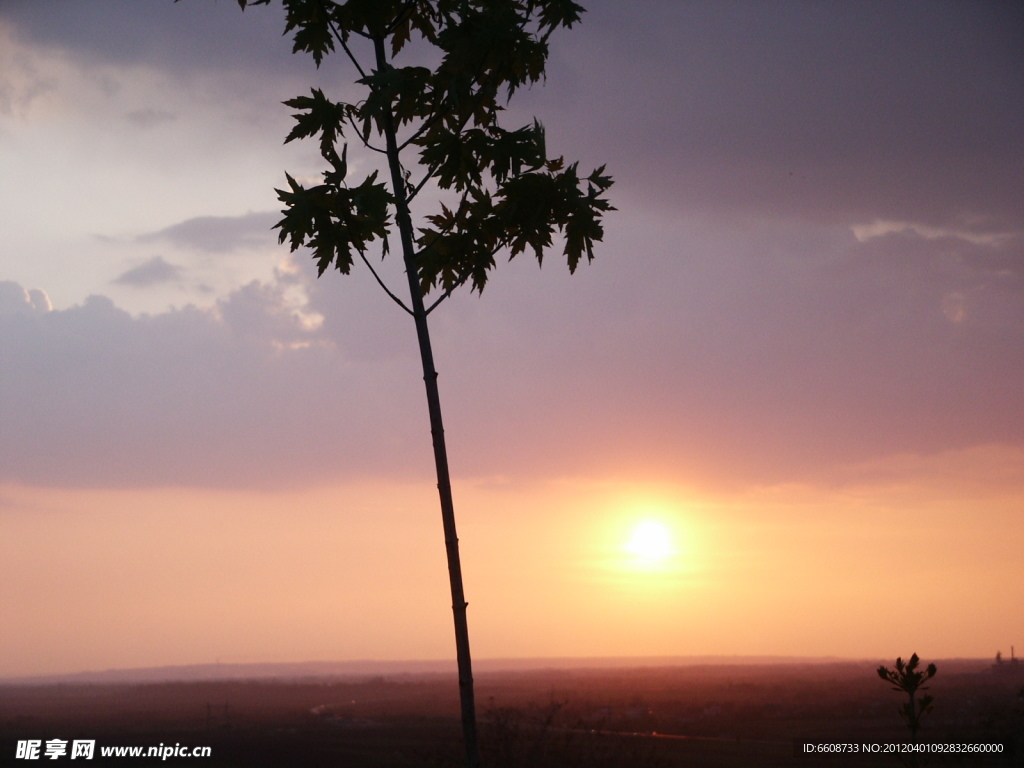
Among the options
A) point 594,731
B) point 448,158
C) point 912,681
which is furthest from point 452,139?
point 594,731

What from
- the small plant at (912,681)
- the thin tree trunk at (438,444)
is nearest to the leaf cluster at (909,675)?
the small plant at (912,681)

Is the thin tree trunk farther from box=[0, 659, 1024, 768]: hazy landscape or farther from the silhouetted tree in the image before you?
box=[0, 659, 1024, 768]: hazy landscape

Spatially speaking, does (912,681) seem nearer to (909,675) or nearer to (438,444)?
(909,675)

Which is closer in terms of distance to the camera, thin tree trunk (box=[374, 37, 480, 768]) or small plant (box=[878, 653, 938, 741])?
→ thin tree trunk (box=[374, 37, 480, 768])

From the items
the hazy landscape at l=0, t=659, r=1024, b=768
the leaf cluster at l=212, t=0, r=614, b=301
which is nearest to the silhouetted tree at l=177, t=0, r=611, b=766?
the leaf cluster at l=212, t=0, r=614, b=301

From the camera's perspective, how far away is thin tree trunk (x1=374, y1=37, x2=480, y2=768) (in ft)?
24.1

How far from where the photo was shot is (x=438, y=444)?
7.76m

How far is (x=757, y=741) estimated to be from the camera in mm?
47281

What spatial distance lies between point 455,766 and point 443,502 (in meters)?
19.3

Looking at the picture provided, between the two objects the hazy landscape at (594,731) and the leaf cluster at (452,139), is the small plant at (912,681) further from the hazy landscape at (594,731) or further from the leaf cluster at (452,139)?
the hazy landscape at (594,731)

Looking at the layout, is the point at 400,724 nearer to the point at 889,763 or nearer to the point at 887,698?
the point at 889,763

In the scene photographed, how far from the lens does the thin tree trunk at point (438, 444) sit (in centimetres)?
736

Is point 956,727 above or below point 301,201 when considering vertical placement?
below

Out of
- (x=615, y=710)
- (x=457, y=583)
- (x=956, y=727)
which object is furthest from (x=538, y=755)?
(x=615, y=710)
